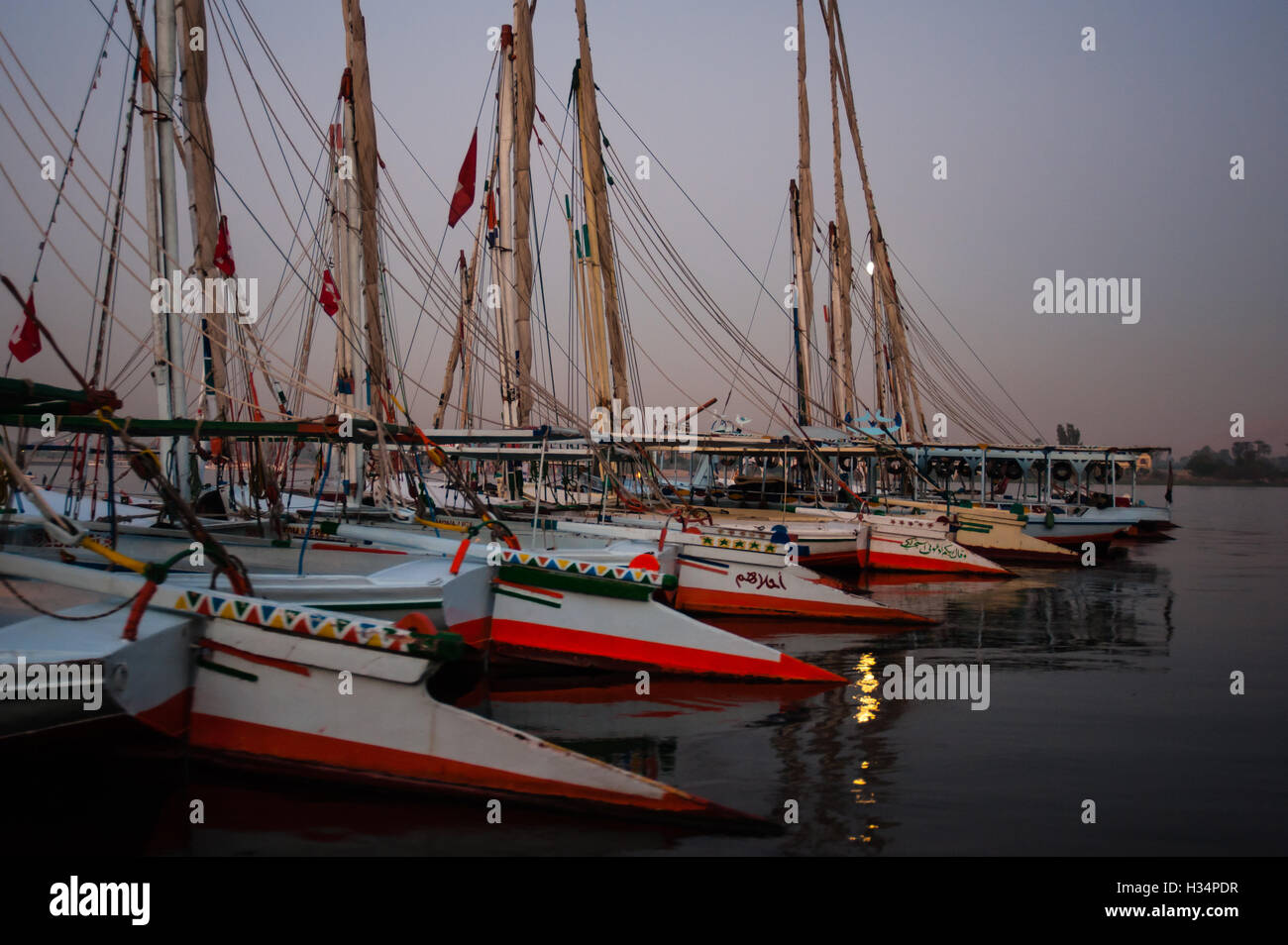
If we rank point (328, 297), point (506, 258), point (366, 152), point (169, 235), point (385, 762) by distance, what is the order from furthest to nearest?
point (328, 297) → point (506, 258) → point (366, 152) → point (169, 235) → point (385, 762)

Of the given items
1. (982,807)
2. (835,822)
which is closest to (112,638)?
(835,822)

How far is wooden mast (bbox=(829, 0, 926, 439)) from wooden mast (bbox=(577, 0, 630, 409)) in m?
16.5

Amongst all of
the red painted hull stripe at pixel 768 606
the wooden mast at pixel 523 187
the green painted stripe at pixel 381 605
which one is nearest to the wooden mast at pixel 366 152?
the wooden mast at pixel 523 187

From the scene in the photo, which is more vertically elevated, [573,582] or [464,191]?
[464,191]

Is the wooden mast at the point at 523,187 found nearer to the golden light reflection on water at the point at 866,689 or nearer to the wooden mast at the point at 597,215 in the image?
the wooden mast at the point at 597,215

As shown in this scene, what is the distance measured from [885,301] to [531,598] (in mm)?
29989

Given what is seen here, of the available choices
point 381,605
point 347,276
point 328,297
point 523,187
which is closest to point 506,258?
point 523,187

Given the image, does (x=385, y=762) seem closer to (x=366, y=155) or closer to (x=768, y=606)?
(x=768, y=606)

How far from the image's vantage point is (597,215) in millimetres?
21172

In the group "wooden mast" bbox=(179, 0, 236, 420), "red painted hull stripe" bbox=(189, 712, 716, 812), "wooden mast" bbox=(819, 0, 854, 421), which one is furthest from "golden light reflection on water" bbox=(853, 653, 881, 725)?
"wooden mast" bbox=(819, 0, 854, 421)

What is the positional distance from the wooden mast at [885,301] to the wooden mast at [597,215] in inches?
651

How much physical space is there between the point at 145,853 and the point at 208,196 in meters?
12.5

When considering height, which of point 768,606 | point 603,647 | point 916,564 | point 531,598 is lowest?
point 916,564

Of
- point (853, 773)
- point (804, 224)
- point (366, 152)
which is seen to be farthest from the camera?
point (804, 224)
